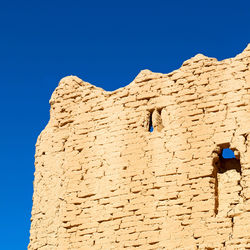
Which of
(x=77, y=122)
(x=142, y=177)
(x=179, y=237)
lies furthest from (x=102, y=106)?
(x=179, y=237)

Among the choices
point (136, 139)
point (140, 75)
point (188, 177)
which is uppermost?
point (140, 75)

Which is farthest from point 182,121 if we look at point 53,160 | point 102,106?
point 53,160

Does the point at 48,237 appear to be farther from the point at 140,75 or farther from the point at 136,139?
the point at 140,75

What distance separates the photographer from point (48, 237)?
13.5 metres

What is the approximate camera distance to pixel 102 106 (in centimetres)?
1395

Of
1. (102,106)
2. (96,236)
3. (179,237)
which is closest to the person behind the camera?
(179,237)

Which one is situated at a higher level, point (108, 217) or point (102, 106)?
point (102, 106)

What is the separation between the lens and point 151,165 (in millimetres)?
12953

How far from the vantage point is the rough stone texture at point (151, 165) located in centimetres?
1225

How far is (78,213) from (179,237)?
6.45ft

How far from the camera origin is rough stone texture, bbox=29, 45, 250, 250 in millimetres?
12250

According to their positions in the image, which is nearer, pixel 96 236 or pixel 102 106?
pixel 96 236

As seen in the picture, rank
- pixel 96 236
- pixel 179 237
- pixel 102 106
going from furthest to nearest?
pixel 102 106 < pixel 96 236 < pixel 179 237

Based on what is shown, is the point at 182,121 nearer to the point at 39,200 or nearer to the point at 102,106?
the point at 102,106
